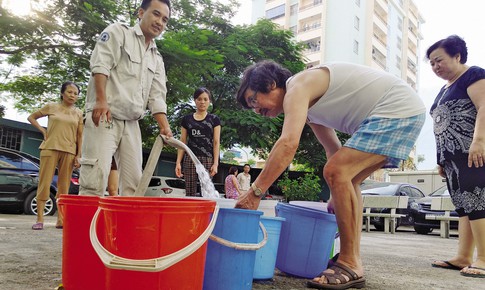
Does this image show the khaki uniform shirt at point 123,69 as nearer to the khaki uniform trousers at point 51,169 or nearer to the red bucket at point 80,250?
the red bucket at point 80,250

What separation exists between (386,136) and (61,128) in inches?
167

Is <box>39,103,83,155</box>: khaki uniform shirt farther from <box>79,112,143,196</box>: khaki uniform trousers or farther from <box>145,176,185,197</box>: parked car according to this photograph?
<box>145,176,185,197</box>: parked car

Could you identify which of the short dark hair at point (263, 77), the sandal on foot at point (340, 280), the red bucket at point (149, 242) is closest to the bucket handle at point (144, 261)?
the red bucket at point (149, 242)

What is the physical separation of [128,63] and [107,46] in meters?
0.19

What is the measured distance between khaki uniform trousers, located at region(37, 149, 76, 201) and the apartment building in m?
30.9

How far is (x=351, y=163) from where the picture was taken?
2631 mm

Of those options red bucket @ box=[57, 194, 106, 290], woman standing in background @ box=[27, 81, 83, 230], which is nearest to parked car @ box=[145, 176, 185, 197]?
woman standing in background @ box=[27, 81, 83, 230]

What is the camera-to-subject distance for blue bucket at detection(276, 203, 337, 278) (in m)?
2.80

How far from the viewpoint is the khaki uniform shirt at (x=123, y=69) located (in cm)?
300

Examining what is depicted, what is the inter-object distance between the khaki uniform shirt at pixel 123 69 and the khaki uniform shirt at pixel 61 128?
258cm

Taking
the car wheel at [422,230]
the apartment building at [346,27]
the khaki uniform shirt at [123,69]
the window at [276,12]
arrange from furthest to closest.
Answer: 1. the window at [276,12]
2. the apartment building at [346,27]
3. the car wheel at [422,230]
4. the khaki uniform shirt at [123,69]

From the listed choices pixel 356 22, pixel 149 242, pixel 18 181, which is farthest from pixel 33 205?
pixel 356 22

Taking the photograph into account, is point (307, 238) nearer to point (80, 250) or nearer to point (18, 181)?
point (80, 250)

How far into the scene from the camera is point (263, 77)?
2604 millimetres
